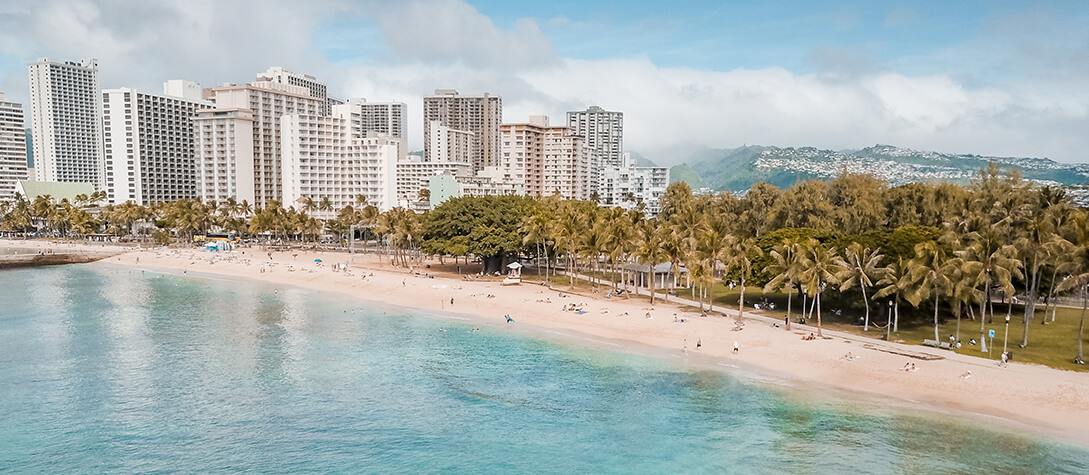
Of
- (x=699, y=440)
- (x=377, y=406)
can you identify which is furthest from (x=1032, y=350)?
(x=377, y=406)

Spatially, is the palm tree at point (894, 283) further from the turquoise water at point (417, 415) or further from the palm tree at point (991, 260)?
the turquoise water at point (417, 415)

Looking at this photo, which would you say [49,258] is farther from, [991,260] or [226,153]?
[991,260]

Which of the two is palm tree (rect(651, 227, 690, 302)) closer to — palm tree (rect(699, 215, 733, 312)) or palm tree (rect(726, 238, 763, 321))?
palm tree (rect(699, 215, 733, 312))

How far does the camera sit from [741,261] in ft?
191

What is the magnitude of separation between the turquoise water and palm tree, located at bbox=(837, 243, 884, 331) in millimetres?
15236

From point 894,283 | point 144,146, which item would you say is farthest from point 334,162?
point 894,283

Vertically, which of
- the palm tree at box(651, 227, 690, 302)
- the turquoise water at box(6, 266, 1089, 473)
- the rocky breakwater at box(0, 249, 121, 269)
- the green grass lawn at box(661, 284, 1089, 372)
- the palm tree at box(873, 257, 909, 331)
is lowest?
the turquoise water at box(6, 266, 1089, 473)

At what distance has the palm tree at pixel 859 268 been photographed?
5062 cm

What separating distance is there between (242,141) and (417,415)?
159 m

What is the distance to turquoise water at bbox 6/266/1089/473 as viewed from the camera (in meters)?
30.2

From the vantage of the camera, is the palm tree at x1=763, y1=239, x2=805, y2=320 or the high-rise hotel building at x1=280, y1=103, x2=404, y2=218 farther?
the high-rise hotel building at x1=280, y1=103, x2=404, y2=218

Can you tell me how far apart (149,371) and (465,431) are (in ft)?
82.4

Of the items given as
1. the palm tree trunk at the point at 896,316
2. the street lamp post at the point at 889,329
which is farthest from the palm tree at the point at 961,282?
the street lamp post at the point at 889,329

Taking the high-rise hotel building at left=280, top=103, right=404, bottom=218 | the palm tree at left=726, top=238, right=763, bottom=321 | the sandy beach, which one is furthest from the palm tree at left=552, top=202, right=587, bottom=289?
the high-rise hotel building at left=280, top=103, right=404, bottom=218
